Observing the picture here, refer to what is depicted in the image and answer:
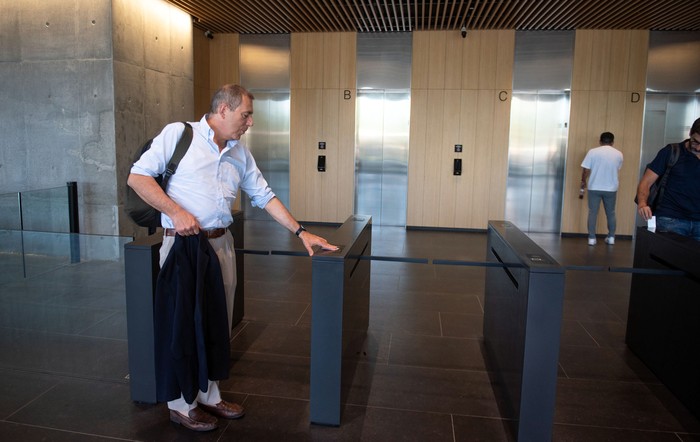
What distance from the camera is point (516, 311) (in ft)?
9.04

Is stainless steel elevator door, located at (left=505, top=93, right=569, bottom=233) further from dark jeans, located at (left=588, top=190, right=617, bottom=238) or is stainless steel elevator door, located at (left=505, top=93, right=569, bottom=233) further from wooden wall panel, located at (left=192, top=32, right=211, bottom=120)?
wooden wall panel, located at (left=192, top=32, right=211, bottom=120)

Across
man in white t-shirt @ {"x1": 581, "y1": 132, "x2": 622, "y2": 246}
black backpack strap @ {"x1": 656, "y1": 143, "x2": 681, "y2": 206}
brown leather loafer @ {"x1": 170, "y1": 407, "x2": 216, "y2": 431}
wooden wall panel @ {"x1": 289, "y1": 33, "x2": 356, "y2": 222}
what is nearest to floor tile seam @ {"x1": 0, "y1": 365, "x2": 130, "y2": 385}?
brown leather loafer @ {"x1": 170, "y1": 407, "x2": 216, "y2": 431}

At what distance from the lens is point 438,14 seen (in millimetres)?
8164

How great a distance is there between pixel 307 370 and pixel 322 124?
6755mm

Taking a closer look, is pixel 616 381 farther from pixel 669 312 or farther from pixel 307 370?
pixel 307 370

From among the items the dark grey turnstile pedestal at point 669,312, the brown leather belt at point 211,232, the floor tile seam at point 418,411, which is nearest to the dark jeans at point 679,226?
the dark grey turnstile pedestal at point 669,312


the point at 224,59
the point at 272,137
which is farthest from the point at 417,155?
the point at 224,59

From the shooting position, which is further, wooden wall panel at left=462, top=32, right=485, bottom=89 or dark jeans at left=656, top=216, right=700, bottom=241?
wooden wall panel at left=462, top=32, right=485, bottom=89

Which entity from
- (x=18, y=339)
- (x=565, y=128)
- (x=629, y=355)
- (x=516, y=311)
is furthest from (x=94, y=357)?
(x=565, y=128)

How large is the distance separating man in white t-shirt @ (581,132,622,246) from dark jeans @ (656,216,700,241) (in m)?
4.55

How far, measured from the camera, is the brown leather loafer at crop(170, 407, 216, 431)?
105 inches

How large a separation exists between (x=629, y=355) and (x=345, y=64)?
7045 millimetres

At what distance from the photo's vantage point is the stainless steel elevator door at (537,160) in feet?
29.8

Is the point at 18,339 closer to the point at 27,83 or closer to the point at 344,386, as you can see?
the point at 344,386
